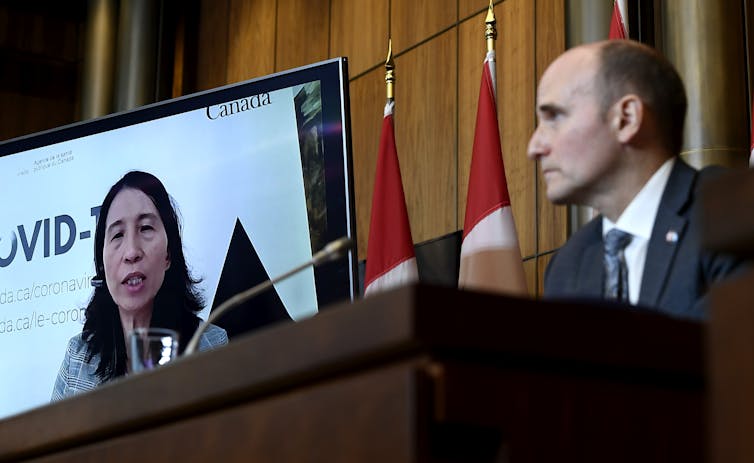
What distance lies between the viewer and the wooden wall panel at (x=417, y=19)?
6852 millimetres

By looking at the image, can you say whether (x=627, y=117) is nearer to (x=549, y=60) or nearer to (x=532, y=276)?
(x=532, y=276)

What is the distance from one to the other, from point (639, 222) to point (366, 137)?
4716 millimetres

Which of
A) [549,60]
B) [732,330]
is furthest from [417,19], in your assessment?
[732,330]

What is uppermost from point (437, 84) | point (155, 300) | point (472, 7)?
point (472, 7)

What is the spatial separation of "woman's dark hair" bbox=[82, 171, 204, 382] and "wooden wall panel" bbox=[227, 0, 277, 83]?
3158mm

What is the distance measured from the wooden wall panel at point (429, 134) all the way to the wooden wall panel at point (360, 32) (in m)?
0.31

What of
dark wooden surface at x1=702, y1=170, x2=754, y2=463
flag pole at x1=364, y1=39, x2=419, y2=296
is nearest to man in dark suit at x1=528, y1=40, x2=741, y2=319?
dark wooden surface at x1=702, y1=170, x2=754, y2=463

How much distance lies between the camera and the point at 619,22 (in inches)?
194

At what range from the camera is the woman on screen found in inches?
204

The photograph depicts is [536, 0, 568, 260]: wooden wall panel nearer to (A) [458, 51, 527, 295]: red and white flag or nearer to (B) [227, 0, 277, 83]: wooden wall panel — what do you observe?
(A) [458, 51, 527, 295]: red and white flag

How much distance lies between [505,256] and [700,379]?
3454 millimetres

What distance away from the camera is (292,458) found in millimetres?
1610

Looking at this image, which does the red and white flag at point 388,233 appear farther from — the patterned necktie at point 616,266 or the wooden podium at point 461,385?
the wooden podium at point 461,385

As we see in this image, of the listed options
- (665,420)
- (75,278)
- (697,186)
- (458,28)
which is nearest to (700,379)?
(665,420)
